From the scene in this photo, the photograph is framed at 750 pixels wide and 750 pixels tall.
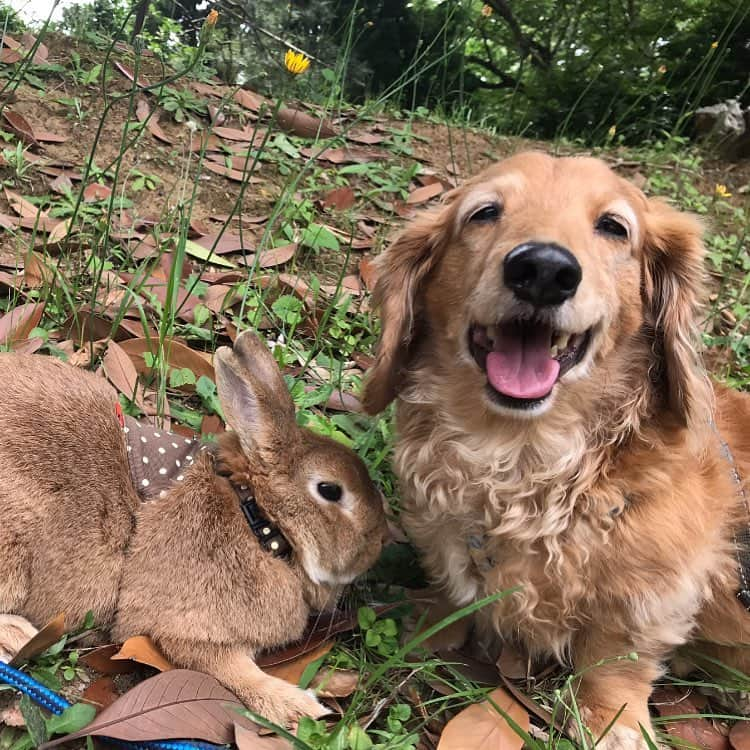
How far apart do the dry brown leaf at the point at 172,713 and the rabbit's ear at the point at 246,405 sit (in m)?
0.68

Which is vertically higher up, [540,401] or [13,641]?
[540,401]

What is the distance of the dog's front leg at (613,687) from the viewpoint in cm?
207

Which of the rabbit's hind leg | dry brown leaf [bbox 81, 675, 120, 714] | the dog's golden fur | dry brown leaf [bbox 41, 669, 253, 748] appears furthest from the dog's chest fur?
the rabbit's hind leg

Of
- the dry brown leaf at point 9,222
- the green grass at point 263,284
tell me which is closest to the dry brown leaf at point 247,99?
the green grass at point 263,284

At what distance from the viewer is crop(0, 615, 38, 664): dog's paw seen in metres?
1.82

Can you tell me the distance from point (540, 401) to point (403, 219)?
2.80m

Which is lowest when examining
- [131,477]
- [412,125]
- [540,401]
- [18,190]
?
[131,477]

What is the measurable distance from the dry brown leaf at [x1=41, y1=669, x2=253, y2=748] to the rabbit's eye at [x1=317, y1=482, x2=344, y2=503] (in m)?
0.62

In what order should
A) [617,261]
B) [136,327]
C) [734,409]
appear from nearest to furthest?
[617,261] → [734,409] → [136,327]

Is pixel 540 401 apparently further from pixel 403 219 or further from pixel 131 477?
pixel 403 219

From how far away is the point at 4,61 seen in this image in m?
4.27

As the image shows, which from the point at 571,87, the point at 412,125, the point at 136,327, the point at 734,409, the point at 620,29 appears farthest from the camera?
the point at 571,87

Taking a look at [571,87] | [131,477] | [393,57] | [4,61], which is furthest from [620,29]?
[131,477]

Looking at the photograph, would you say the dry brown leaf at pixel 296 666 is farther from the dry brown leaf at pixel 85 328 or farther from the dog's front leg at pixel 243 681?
the dry brown leaf at pixel 85 328
